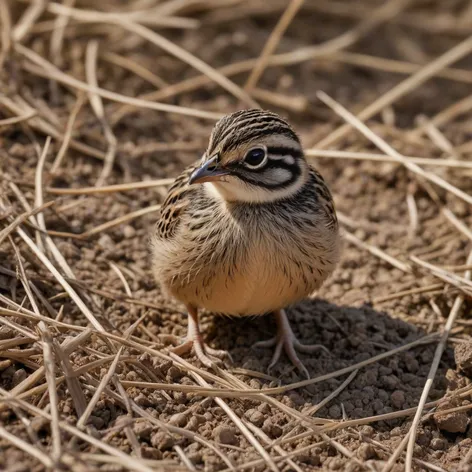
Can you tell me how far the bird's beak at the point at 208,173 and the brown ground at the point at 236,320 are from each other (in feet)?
3.64

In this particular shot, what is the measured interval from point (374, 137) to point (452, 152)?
871 millimetres

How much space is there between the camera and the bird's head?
16.1ft

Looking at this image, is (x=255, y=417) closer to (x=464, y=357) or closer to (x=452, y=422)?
(x=452, y=422)

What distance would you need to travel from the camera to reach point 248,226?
16.8ft

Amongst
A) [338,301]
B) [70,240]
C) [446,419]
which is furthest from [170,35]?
[446,419]

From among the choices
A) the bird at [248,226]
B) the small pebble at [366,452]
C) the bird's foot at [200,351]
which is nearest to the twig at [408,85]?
the bird at [248,226]

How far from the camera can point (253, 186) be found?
512 centimetres

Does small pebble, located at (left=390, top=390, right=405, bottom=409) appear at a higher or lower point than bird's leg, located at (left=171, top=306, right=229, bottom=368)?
lower

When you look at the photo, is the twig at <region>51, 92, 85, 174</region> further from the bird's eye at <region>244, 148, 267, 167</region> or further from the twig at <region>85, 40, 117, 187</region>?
the bird's eye at <region>244, 148, 267, 167</region>

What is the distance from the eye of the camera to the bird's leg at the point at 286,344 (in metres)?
5.66

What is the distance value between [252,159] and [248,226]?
42cm

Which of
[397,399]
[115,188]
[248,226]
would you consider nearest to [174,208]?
[248,226]

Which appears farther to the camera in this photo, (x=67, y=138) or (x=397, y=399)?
(x=67, y=138)

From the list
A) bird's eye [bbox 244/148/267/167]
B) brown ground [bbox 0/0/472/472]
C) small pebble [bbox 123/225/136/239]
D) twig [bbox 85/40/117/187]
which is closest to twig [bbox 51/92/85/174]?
brown ground [bbox 0/0/472/472]
